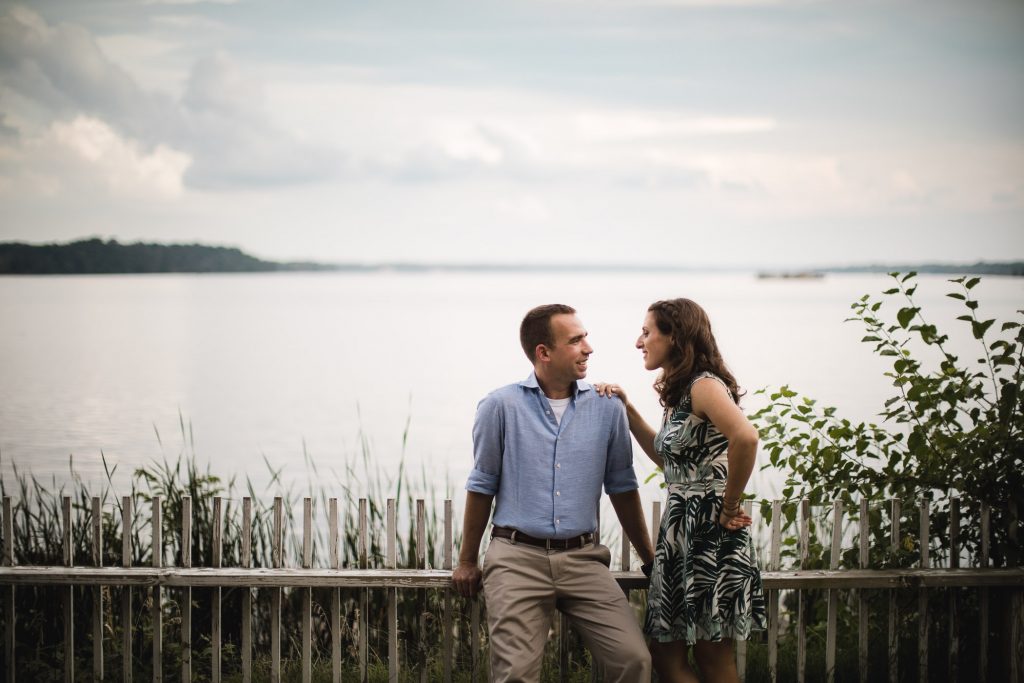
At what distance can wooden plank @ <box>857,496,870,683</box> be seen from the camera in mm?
3932

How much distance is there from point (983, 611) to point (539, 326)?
2.28 m

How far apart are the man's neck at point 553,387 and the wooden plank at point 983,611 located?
6.08 feet

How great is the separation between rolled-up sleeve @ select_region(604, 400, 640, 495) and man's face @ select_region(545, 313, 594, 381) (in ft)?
0.72

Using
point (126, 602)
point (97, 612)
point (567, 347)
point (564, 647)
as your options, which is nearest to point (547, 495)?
point (567, 347)

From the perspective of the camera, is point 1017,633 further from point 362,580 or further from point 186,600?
point 186,600

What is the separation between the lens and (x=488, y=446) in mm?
3504

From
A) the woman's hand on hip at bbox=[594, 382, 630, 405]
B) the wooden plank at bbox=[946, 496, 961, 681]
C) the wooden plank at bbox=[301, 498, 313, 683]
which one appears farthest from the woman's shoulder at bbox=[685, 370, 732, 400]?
the wooden plank at bbox=[301, 498, 313, 683]

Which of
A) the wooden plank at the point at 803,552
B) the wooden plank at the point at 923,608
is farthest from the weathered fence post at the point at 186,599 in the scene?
the wooden plank at the point at 923,608

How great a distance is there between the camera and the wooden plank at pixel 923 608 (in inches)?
157

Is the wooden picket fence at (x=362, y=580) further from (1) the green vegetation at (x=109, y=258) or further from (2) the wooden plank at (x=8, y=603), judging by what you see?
(1) the green vegetation at (x=109, y=258)

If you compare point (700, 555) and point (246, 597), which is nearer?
point (700, 555)

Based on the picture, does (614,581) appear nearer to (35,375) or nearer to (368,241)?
(35,375)

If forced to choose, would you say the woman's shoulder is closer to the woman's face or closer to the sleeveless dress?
the sleeveless dress

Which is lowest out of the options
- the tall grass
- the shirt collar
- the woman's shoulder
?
the tall grass
